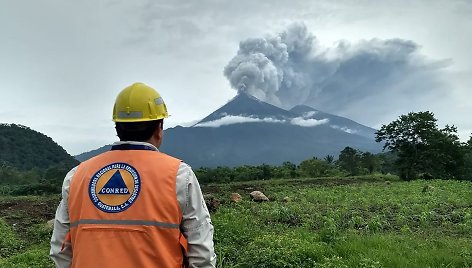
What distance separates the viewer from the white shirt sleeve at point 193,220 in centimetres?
223

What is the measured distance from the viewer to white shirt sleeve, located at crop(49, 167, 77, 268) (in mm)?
2414

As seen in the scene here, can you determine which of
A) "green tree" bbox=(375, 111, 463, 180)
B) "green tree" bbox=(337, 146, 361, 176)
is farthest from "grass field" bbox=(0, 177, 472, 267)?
"green tree" bbox=(337, 146, 361, 176)

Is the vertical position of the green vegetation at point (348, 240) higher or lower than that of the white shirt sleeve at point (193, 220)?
lower

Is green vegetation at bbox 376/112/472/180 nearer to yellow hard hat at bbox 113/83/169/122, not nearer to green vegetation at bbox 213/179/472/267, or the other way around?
green vegetation at bbox 213/179/472/267

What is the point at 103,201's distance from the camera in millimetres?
2227

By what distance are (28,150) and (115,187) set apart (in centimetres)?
5458

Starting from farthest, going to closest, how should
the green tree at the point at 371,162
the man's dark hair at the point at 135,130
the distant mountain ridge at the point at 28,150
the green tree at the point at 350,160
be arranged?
the distant mountain ridge at the point at 28,150, the green tree at the point at 350,160, the green tree at the point at 371,162, the man's dark hair at the point at 135,130

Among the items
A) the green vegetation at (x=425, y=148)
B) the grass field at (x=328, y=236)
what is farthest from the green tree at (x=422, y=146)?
the grass field at (x=328, y=236)

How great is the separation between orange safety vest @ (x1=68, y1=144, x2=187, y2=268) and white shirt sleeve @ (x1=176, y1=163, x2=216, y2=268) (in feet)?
0.10

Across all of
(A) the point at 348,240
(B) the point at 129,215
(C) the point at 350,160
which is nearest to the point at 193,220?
(B) the point at 129,215

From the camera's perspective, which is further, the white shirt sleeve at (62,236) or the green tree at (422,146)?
the green tree at (422,146)

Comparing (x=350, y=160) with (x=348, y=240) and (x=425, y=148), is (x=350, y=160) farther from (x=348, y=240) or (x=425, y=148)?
(x=348, y=240)

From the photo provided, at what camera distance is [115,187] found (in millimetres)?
2230

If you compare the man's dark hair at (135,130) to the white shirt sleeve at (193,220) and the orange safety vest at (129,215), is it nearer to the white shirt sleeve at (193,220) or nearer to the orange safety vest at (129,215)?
the orange safety vest at (129,215)
